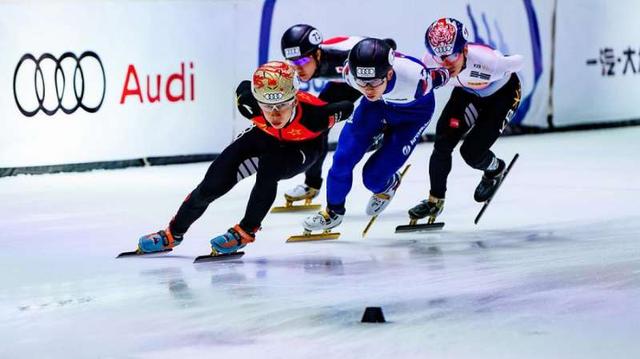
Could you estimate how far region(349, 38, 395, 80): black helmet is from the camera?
7.61 meters

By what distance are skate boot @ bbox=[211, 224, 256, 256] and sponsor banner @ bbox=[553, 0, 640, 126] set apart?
856 centimetres

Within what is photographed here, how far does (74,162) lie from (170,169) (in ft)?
2.80

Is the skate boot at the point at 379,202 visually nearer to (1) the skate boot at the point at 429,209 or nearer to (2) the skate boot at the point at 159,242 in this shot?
(1) the skate boot at the point at 429,209

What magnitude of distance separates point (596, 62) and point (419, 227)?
25.4ft

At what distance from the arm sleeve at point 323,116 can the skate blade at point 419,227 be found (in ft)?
4.12

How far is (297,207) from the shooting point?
373 inches

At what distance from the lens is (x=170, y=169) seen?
11875 mm

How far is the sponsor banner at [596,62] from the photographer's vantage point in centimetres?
1529

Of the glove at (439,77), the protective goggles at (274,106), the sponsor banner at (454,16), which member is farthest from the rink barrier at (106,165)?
the protective goggles at (274,106)

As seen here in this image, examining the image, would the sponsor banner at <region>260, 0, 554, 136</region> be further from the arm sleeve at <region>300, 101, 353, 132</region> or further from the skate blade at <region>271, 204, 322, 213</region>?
the arm sleeve at <region>300, 101, 353, 132</region>

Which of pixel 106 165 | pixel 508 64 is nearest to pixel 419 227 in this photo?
pixel 508 64

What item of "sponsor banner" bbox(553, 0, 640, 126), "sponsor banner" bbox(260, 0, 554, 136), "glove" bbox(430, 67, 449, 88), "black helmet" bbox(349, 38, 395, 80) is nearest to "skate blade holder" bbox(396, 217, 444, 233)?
"glove" bbox(430, 67, 449, 88)

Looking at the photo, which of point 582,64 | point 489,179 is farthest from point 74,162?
point 582,64

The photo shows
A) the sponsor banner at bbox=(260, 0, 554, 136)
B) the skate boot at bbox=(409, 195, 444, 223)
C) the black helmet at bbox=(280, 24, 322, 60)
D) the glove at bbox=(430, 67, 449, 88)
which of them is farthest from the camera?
the sponsor banner at bbox=(260, 0, 554, 136)
